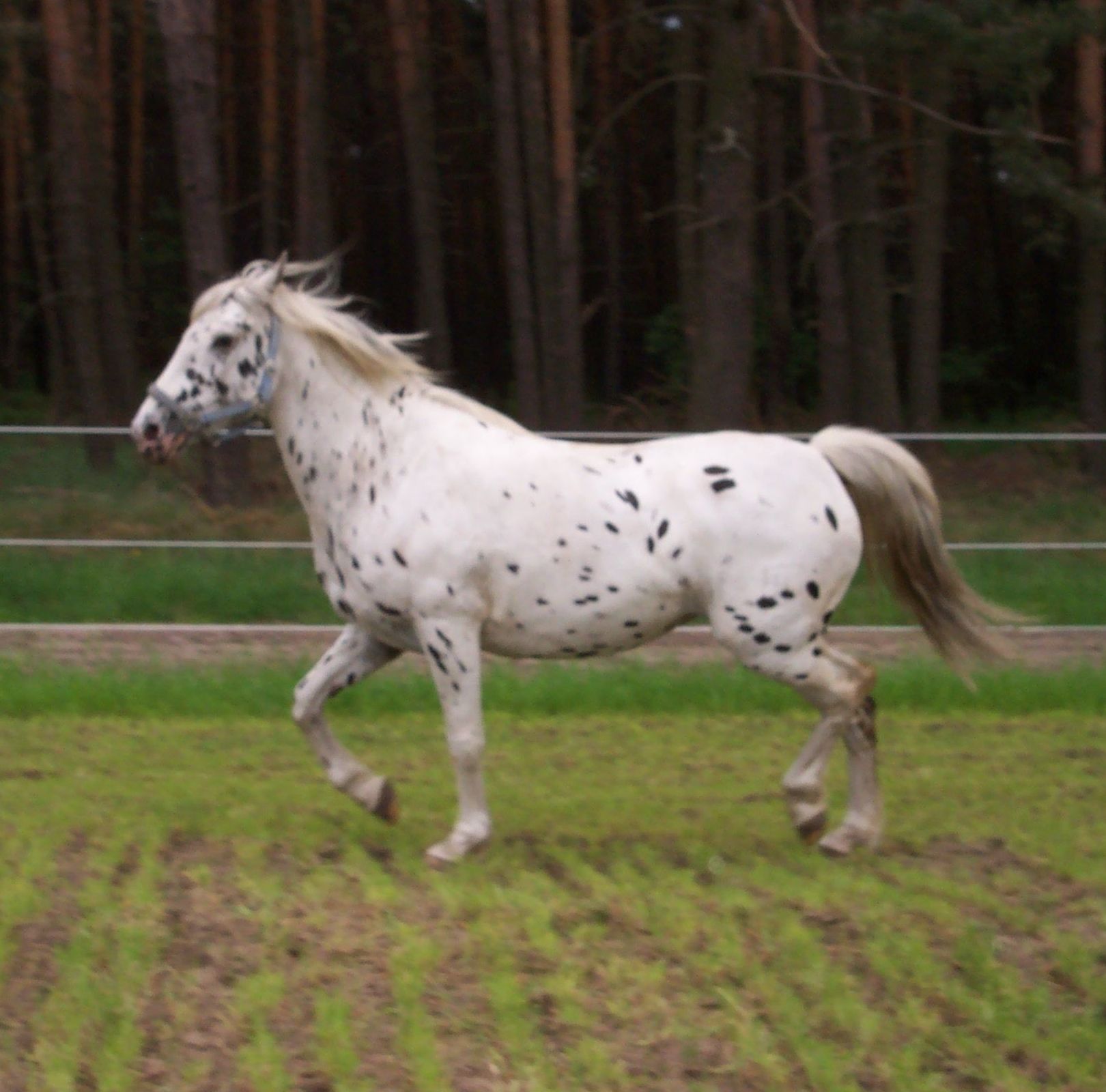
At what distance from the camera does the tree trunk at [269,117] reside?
23.2 metres

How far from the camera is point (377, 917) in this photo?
545 centimetres

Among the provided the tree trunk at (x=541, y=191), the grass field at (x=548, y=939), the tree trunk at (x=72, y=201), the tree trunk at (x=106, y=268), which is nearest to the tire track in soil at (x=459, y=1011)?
the grass field at (x=548, y=939)

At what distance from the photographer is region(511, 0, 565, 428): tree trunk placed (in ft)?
58.5

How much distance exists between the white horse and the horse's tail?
0.01 metres

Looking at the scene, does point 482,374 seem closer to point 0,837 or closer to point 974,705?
point 974,705

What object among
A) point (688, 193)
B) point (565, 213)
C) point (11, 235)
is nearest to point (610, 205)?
point (688, 193)

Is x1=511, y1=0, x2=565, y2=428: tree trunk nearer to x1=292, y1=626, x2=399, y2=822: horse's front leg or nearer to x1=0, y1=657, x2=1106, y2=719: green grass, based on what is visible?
x1=0, y1=657, x2=1106, y2=719: green grass

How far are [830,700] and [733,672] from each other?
145 inches

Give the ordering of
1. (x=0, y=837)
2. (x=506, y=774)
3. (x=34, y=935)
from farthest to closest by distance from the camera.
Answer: (x=506, y=774)
(x=0, y=837)
(x=34, y=935)

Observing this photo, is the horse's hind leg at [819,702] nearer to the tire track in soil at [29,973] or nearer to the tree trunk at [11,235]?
the tire track in soil at [29,973]

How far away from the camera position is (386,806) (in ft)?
21.0

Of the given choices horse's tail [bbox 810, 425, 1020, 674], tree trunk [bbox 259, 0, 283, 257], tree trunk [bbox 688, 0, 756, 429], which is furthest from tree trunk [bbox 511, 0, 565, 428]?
horse's tail [bbox 810, 425, 1020, 674]

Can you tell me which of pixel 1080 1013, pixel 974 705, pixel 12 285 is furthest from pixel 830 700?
pixel 12 285

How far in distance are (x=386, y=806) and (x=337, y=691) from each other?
1.61ft
